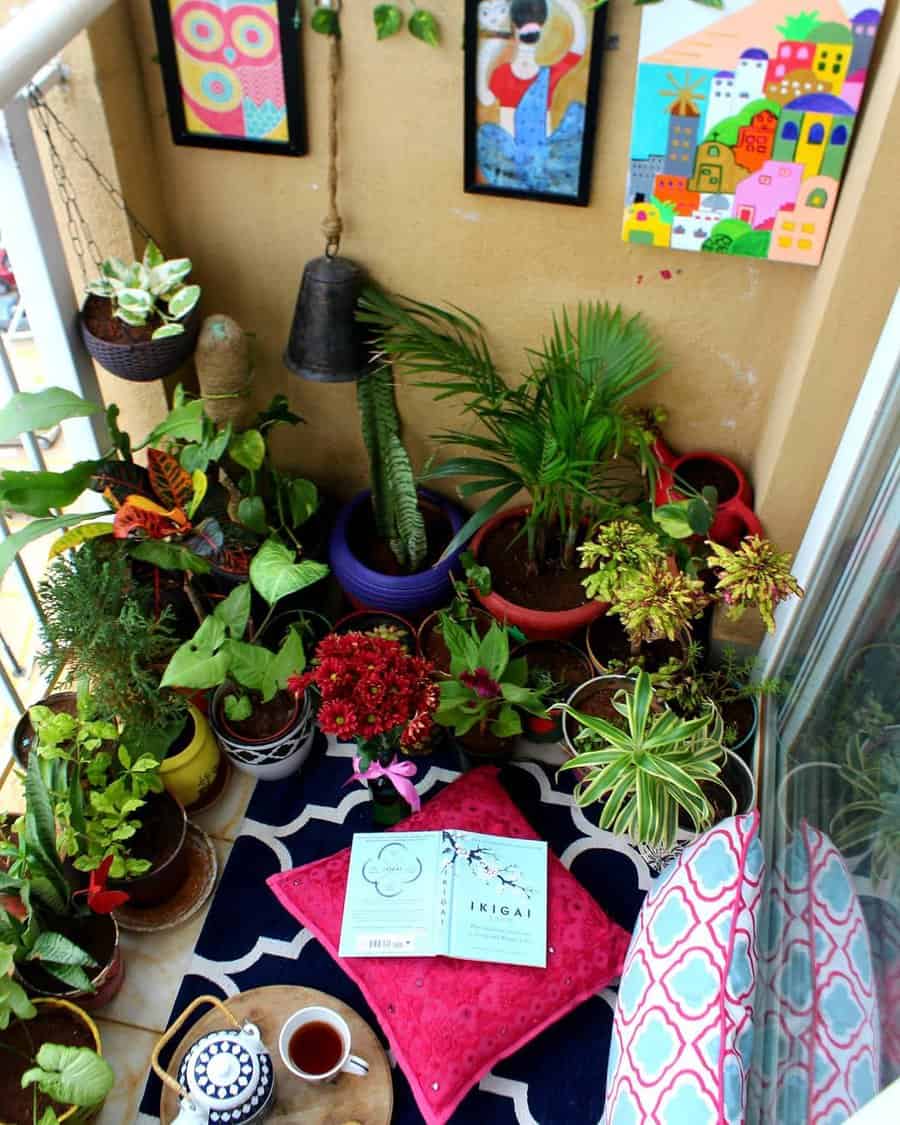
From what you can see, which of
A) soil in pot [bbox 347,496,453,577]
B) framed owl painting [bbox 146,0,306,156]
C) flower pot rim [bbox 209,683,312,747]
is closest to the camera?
framed owl painting [bbox 146,0,306,156]

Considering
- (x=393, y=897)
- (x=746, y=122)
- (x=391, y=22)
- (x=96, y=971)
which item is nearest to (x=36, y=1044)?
(x=96, y=971)

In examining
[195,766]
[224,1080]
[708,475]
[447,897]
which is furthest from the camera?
[708,475]

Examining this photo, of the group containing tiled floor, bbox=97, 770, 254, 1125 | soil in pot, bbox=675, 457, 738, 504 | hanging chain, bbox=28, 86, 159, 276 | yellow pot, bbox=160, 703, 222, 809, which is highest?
hanging chain, bbox=28, 86, 159, 276

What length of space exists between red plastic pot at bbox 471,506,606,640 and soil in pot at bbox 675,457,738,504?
33 cm

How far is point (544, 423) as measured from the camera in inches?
76.3

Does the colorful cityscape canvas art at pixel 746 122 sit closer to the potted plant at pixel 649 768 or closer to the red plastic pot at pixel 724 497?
the red plastic pot at pixel 724 497

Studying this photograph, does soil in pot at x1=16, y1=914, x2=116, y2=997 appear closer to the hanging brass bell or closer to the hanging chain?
the hanging brass bell

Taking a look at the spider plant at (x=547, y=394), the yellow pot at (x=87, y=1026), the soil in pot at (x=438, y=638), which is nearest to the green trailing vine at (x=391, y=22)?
the spider plant at (x=547, y=394)

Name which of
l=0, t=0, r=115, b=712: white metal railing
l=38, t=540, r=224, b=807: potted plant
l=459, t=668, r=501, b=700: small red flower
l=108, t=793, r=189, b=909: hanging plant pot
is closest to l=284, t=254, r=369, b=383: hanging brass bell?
l=0, t=0, r=115, b=712: white metal railing

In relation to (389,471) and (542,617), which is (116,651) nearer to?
(389,471)

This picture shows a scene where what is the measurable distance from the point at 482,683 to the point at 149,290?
38.2 inches

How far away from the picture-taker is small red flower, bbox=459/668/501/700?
6.36ft

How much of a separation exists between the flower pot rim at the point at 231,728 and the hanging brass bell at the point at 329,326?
0.67 m

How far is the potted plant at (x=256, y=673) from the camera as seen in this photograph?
1.82 meters
